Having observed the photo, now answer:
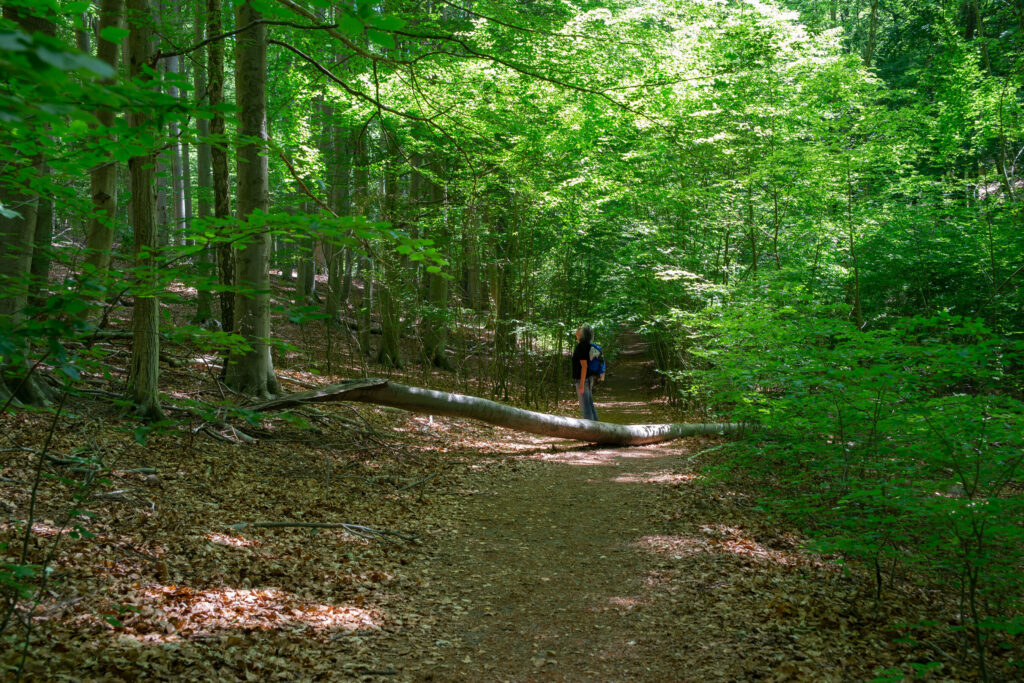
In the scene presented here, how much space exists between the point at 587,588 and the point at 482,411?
151 inches

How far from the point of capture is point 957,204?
44.9 feet

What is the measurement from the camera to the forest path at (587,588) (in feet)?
10.7

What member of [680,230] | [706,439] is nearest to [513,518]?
[706,439]

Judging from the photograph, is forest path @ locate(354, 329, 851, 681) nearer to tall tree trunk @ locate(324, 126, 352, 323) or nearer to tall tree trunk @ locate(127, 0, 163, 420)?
tall tree trunk @ locate(127, 0, 163, 420)

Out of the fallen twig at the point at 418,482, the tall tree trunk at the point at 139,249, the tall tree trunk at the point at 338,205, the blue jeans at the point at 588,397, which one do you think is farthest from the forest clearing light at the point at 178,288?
the blue jeans at the point at 588,397

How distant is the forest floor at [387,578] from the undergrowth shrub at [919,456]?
0.47m

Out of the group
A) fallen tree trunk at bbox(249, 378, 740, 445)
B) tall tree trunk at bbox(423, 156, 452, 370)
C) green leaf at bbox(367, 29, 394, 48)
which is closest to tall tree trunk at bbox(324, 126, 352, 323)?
tall tree trunk at bbox(423, 156, 452, 370)

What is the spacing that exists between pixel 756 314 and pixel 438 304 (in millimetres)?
7508

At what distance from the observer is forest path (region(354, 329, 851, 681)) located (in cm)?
326

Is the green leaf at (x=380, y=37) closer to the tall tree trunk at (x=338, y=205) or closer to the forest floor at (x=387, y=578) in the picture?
the forest floor at (x=387, y=578)

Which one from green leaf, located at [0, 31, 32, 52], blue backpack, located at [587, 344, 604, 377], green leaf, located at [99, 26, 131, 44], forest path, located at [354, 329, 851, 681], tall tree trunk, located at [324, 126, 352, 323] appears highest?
tall tree trunk, located at [324, 126, 352, 323]

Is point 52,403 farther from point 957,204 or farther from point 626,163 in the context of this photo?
point 957,204

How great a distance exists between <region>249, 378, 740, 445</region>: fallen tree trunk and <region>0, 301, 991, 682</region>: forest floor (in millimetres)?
588

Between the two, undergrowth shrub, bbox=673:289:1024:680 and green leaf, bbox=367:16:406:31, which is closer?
green leaf, bbox=367:16:406:31
